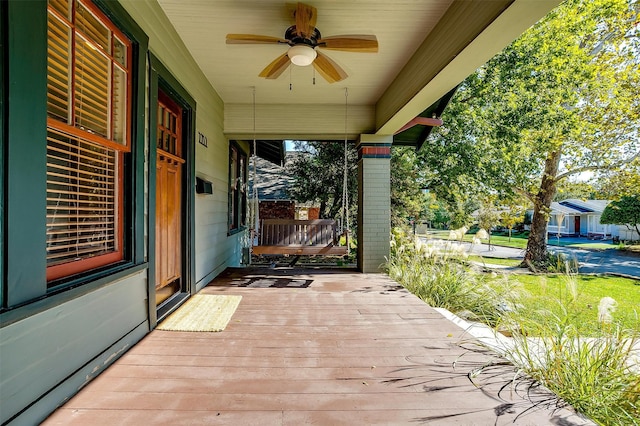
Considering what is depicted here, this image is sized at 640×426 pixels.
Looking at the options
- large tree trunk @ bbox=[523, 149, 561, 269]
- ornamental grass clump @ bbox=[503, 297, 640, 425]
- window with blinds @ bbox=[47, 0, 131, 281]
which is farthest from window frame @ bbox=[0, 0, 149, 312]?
large tree trunk @ bbox=[523, 149, 561, 269]

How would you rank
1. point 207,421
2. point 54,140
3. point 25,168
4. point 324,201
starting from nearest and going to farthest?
point 25,168
point 207,421
point 54,140
point 324,201

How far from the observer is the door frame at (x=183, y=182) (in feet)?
9.36

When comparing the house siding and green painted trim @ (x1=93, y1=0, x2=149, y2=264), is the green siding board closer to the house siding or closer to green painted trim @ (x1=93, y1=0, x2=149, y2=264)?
the house siding

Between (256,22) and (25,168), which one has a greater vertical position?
(256,22)

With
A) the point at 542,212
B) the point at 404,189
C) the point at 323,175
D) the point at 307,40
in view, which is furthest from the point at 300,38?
the point at 542,212

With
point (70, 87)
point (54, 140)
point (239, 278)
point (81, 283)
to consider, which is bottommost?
point (239, 278)

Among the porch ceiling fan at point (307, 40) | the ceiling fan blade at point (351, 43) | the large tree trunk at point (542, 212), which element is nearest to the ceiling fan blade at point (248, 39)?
the porch ceiling fan at point (307, 40)

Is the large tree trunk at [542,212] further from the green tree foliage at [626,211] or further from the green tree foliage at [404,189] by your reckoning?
the green tree foliage at [626,211]

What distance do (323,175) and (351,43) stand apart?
663 centimetres

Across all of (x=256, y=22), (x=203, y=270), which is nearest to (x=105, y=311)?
(x=203, y=270)

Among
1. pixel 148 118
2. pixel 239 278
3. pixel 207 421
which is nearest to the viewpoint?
pixel 207 421

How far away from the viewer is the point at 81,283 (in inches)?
76.0

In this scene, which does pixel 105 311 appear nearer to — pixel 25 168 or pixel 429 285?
pixel 25 168

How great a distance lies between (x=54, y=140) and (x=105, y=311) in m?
1.11
